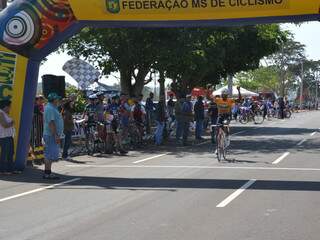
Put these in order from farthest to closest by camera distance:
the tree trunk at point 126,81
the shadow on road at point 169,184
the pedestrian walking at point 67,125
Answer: the tree trunk at point 126,81 → the pedestrian walking at point 67,125 → the shadow on road at point 169,184

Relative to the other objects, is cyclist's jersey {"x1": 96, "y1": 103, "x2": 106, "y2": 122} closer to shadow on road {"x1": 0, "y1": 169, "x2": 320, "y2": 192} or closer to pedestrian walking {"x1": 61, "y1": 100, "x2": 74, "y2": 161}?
pedestrian walking {"x1": 61, "y1": 100, "x2": 74, "y2": 161}

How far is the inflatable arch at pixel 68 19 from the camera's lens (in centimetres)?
1345

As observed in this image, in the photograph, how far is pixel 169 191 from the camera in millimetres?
11453

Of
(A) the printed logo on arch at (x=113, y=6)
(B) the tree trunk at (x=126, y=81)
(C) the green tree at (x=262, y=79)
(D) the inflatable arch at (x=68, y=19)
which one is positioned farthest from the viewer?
(C) the green tree at (x=262, y=79)

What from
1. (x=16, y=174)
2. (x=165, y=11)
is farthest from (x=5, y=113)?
(x=165, y=11)

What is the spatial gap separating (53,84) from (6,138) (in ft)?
18.7

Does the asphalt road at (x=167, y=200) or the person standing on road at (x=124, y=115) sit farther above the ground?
the person standing on road at (x=124, y=115)

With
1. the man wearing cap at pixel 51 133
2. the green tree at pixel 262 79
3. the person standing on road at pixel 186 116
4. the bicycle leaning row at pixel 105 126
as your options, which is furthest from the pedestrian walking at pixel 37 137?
the green tree at pixel 262 79

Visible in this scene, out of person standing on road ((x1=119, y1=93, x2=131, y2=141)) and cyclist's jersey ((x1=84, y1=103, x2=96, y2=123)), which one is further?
person standing on road ((x1=119, y1=93, x2=131, y2=141))

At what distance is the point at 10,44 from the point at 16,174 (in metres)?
2.98

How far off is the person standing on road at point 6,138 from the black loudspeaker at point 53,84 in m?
5.22

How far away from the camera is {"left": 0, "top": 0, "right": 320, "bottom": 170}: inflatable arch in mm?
13445

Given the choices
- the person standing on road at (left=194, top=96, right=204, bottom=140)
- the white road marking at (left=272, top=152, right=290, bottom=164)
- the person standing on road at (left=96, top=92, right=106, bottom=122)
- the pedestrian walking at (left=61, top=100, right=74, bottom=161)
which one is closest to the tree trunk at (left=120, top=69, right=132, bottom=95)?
the person standing on road at (left=194, top=96, right=204, bottom=140)

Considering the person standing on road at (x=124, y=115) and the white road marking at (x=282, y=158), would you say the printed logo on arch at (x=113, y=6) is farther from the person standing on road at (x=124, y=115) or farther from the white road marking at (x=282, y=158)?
the person standing on road at (x=124, y=115)
